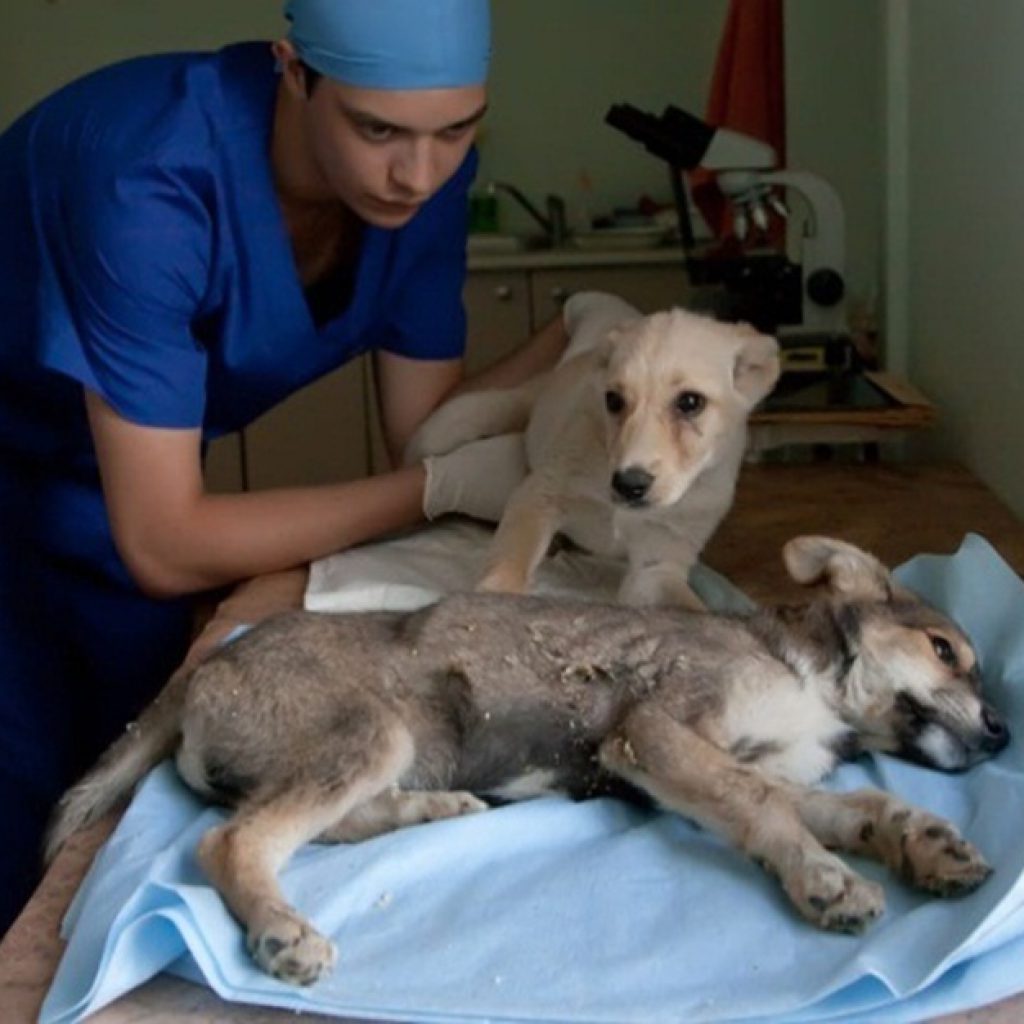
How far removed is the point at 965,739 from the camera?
3.72 feet

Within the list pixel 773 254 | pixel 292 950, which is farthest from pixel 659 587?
pixel 773 254

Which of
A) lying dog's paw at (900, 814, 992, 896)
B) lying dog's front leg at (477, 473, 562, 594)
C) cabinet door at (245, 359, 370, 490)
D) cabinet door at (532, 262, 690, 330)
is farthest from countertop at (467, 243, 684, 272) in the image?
lying dog's paw at (900, 814, 992, 896)

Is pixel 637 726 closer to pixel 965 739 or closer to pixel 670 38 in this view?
pixel 965 739

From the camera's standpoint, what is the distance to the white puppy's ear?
1680mm

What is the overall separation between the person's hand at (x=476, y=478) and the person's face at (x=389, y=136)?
1.14 feet

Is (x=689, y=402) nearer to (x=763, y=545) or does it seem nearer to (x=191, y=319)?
(x=763, y=545)

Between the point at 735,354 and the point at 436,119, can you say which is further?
the point at 735,354

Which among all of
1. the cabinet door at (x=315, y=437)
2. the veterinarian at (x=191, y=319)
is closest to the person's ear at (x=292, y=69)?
the veterinarian at (x=191, y=319)

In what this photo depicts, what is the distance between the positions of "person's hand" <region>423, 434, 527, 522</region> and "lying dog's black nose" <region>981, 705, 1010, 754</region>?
72 centimetres

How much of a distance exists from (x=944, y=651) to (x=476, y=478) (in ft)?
2.25

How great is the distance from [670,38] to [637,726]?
3.29 metres

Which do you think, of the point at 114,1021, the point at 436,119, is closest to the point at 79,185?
the point at 436,119

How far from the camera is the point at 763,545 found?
175 cm

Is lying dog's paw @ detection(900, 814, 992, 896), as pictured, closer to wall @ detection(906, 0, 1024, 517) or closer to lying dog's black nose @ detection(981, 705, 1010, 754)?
lying dog's black nose @ detection(981, 705, 1010, 754)
